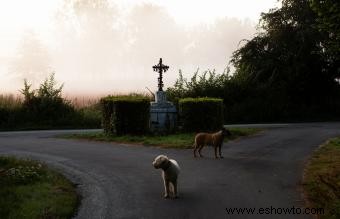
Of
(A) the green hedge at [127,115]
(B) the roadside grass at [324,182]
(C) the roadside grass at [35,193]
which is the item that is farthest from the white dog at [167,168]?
(A) the green hedge at [127,115]

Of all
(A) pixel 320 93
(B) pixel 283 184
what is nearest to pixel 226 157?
(B) pixel 283 184

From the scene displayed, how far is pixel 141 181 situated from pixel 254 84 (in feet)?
96.5

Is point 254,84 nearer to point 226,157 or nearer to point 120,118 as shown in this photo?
point 120,118

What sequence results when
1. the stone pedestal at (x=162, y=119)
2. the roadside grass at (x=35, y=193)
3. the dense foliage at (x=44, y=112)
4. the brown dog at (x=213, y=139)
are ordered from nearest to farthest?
the roadside grass at (x=35, y=193) < the brown dog at (x=213, y=139) < the stone pedestal at (x=162, y=119) < the dense foliage at (x=44, y=112)

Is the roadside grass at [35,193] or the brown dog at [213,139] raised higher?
the brown dog at [213,139]

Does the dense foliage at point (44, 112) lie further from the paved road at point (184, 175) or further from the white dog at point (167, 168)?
the white dog at point (167, 168)

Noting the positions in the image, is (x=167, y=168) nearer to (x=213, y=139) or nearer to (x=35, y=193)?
(x=35, y=193)

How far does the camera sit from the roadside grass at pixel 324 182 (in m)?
10.2

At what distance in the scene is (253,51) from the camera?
144 feet

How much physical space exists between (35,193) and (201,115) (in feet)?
51.5

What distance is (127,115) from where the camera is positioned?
25.8 m

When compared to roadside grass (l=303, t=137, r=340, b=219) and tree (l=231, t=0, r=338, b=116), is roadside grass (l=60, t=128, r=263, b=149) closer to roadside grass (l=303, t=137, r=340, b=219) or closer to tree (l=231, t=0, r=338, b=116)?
roadside grass (l=303, t=137, r=340, b=219)

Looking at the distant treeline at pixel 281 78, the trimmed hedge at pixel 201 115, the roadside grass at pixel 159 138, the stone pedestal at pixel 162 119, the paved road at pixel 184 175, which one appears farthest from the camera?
the distant treeline at pixel 281 78

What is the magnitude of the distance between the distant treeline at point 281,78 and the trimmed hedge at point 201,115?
1036 centimetres
